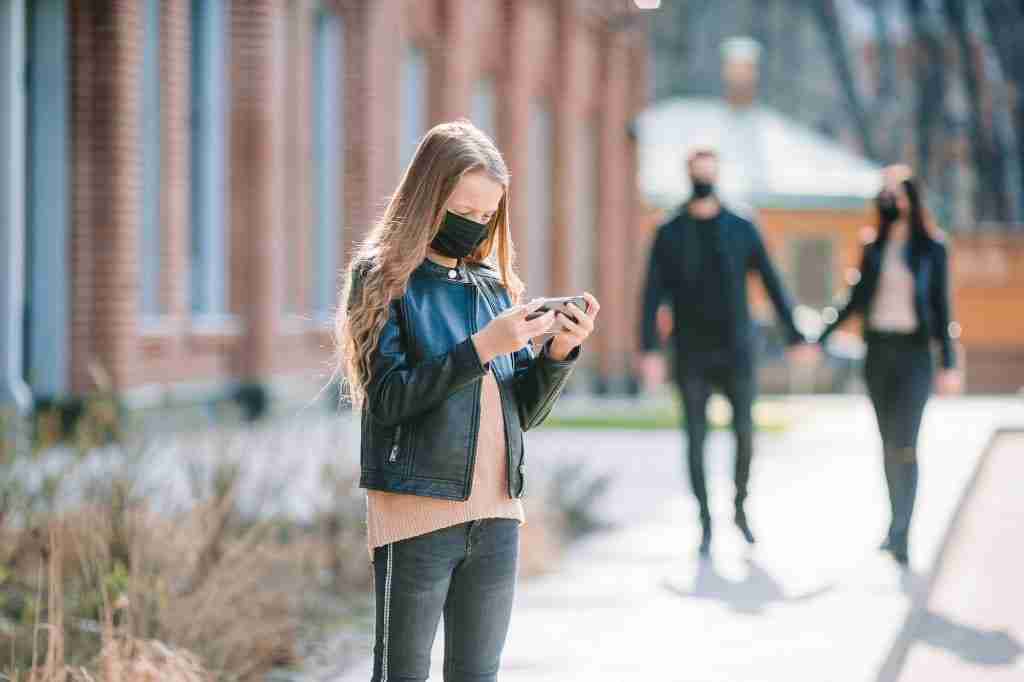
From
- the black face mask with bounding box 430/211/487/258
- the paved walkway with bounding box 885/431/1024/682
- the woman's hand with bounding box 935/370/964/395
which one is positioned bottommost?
the paved walkway with bounding box 885/431/1024/682

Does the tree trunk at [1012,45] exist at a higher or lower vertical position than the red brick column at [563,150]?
higher

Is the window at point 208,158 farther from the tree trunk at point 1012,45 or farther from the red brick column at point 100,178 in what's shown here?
the tree trunk at point 1012,45

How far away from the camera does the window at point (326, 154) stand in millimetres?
19125

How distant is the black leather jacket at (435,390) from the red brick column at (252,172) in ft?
43.1

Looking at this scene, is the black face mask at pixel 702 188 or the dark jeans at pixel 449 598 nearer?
the dark jeans at pixel 449 598

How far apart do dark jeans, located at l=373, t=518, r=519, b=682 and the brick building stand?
4.20 metres

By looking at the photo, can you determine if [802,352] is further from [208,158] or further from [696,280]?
[208,158]

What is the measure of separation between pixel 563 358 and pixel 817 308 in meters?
37.5

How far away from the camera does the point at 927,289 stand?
8688mm

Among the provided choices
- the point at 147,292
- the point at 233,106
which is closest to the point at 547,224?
the point at 233,106

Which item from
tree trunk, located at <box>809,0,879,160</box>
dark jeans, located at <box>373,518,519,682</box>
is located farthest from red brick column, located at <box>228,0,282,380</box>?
tree trunk, located at <box>809,0,879,160</box>

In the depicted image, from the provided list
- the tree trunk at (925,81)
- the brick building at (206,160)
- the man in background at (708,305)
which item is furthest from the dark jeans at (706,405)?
the tree trunk at (925,81)

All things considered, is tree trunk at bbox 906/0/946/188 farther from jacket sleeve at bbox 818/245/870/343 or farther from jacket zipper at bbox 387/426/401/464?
jacket zipper at bbox 387/426/401/464

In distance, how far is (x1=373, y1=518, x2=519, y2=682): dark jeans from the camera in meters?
3.73
